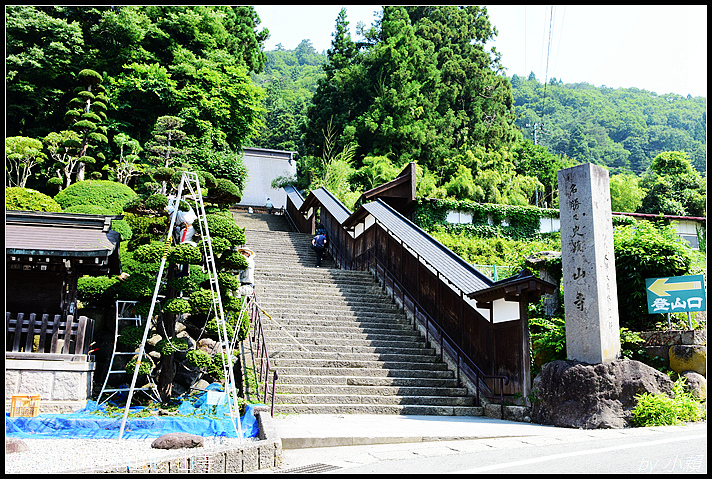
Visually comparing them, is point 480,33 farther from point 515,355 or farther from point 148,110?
point 515,355

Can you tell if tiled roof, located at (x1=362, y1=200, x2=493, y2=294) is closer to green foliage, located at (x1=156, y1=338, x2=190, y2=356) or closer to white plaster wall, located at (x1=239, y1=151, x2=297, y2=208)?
green foliage, located at (x1=156, y1=338, x2=190, y2=356)

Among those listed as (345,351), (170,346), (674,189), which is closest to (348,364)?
(345,351)

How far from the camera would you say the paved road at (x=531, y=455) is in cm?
495

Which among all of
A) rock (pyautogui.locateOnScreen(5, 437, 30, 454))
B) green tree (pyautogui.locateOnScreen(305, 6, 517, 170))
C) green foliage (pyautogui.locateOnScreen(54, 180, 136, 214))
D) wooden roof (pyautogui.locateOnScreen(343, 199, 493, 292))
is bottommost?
rock (pyautogui.locateOnScreen(5, 437, 30, 454))

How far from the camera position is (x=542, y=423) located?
333 inches

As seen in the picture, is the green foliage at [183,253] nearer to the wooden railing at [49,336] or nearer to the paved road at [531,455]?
the wooden railing at [49,336]

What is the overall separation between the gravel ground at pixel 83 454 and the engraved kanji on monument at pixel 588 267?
561 cm

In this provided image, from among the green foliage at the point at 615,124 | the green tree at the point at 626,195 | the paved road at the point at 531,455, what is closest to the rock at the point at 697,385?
the paved road at the point at 531,455

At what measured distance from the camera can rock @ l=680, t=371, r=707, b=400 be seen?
8477mm

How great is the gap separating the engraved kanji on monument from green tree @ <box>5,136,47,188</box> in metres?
19.0

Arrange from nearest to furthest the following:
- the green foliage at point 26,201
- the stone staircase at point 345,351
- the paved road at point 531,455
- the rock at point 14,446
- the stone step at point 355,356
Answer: the paved road at point 531,455 → the rock at point 14,446 → the stone staircase at point 345,351 → the stone step at point 355,356 → the green foliage at point 26,201

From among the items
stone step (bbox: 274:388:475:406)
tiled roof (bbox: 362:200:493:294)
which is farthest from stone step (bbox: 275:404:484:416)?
tiled roof (bbox: 362:200:493:294)

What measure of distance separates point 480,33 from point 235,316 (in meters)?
36.1

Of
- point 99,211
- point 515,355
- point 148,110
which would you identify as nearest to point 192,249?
point 515,355
